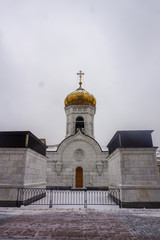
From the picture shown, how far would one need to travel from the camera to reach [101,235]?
5.26 metres

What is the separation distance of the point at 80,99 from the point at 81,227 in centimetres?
2286

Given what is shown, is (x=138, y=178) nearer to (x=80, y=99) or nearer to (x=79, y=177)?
(x=79, y=177)

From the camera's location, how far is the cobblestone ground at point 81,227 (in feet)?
16.9

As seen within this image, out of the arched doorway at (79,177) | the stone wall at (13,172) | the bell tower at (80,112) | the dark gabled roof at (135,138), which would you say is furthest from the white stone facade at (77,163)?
the dark gabled roof at (135,138)

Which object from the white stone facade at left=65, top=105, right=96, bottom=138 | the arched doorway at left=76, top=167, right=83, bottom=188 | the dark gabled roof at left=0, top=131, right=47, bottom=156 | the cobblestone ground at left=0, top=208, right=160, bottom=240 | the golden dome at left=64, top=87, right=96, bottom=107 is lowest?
the cobblestone ground at left=0, top=208, right=160, bottom=240

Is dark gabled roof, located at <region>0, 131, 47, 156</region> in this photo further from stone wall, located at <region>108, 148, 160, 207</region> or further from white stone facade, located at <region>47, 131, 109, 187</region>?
white stone facade, located at <region>47, 131, 109, 187</region>

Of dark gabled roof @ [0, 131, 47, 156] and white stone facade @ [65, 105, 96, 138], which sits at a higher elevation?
white stone facade @ [65, 105, 96, 138]

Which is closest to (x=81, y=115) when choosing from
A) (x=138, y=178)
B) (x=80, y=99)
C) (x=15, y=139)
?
(x=80, y=99)

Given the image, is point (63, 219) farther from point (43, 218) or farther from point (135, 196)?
point (135, 196)

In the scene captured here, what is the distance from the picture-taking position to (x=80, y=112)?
2720 cm

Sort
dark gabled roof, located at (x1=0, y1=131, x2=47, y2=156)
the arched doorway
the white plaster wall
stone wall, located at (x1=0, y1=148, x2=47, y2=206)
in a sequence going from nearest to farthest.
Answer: stone wall, located at (x1=0, y1=148, x2=47, y2=206), the white plaster wall, dark gabled roof, located at (x1=0, y1=131, x2=47, y2=156), the arched doorway

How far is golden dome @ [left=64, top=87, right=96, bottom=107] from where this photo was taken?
27.4 m

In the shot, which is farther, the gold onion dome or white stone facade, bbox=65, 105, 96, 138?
the gold onion dome

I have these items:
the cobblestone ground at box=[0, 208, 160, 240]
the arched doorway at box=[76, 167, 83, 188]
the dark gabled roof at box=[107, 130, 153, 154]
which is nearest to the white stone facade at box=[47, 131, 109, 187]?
the arched doorway at box=[76, 167, 83, 188]
